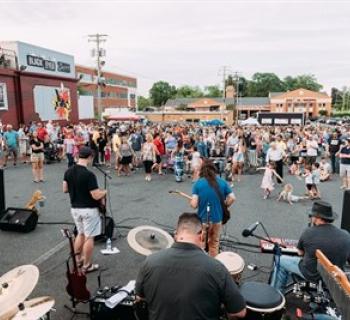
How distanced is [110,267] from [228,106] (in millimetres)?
86583

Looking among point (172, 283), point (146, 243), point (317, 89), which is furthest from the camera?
point (317, 89)

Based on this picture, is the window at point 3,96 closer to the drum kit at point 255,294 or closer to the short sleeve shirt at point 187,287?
the drum kit at point 255,294

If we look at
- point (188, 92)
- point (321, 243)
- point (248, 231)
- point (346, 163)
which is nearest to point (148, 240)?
point (248, 231)

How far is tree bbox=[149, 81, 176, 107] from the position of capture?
126 metres

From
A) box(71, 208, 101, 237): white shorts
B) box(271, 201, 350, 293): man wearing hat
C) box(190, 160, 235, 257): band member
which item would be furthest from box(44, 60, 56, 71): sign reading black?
box(271, 201, 350, 293): man wearing hat

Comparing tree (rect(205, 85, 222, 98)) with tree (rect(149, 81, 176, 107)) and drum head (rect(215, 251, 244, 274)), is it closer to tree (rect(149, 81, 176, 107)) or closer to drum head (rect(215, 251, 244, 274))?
tree (rect(149, 81, 176, 107))

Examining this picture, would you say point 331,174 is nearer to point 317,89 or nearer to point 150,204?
point 150,204

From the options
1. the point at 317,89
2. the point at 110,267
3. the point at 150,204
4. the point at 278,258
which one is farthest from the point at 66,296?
the point at 317,89

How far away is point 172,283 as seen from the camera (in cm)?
240

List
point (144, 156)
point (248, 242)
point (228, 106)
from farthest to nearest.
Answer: point (228, 106)
point (144, 156)
point (248, 242)

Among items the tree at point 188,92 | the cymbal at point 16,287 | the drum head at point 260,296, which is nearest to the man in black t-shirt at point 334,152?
the drum head at point 260,296

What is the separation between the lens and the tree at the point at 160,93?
125688mm

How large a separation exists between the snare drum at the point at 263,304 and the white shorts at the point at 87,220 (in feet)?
8.59

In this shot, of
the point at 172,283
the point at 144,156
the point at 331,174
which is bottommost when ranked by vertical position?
the point at 331,174
